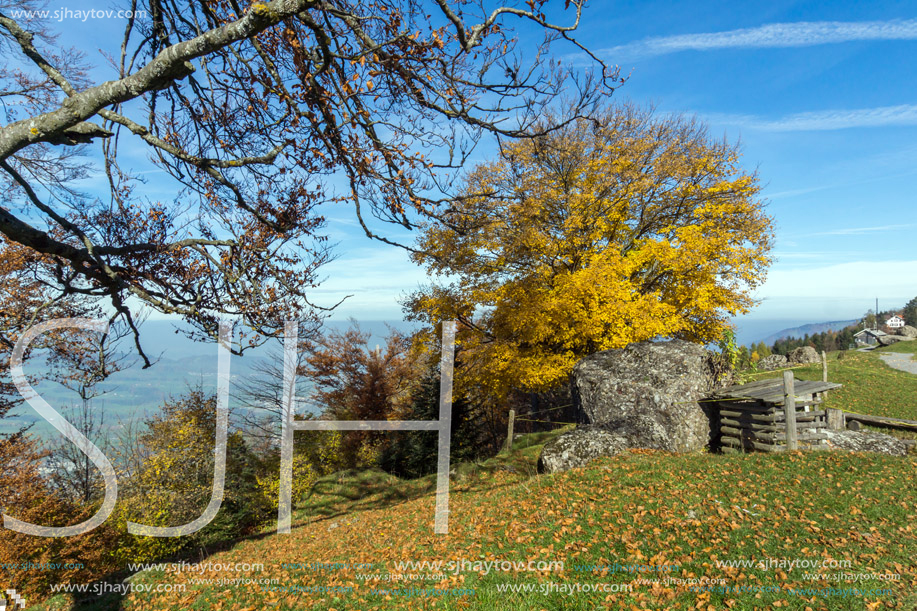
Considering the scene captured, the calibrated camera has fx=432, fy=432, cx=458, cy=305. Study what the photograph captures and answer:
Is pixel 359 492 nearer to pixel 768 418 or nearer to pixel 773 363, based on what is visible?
pixel 768 418

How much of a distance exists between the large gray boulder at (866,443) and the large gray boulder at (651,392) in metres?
3.56

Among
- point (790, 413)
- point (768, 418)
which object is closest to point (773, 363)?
point (768, 418)

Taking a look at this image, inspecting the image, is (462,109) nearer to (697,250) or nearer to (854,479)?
(854,479)

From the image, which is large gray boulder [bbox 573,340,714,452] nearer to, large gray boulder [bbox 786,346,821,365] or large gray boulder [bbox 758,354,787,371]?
large gray boulder [bbox 786,346,821,365]

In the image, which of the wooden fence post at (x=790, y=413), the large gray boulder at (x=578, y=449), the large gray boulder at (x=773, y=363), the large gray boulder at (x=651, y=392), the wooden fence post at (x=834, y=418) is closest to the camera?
the wooden fence post at (x=790, y=413)

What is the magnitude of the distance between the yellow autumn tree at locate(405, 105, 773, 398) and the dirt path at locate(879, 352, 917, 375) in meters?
23.0

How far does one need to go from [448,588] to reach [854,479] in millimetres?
8276

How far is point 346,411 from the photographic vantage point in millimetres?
27078

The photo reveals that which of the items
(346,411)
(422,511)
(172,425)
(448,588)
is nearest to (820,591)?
(448,588)

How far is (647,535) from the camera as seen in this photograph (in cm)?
672

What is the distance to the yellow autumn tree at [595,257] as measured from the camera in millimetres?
14617

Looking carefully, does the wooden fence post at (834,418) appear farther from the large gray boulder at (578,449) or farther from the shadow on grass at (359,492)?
the shadow on grass at (359,492)

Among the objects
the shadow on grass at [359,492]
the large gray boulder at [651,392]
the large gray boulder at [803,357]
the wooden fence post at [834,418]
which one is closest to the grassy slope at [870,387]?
the large gray boulder at [803,357]

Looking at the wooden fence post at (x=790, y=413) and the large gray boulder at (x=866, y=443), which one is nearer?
the wooden fence post at (x=790, y=413)
